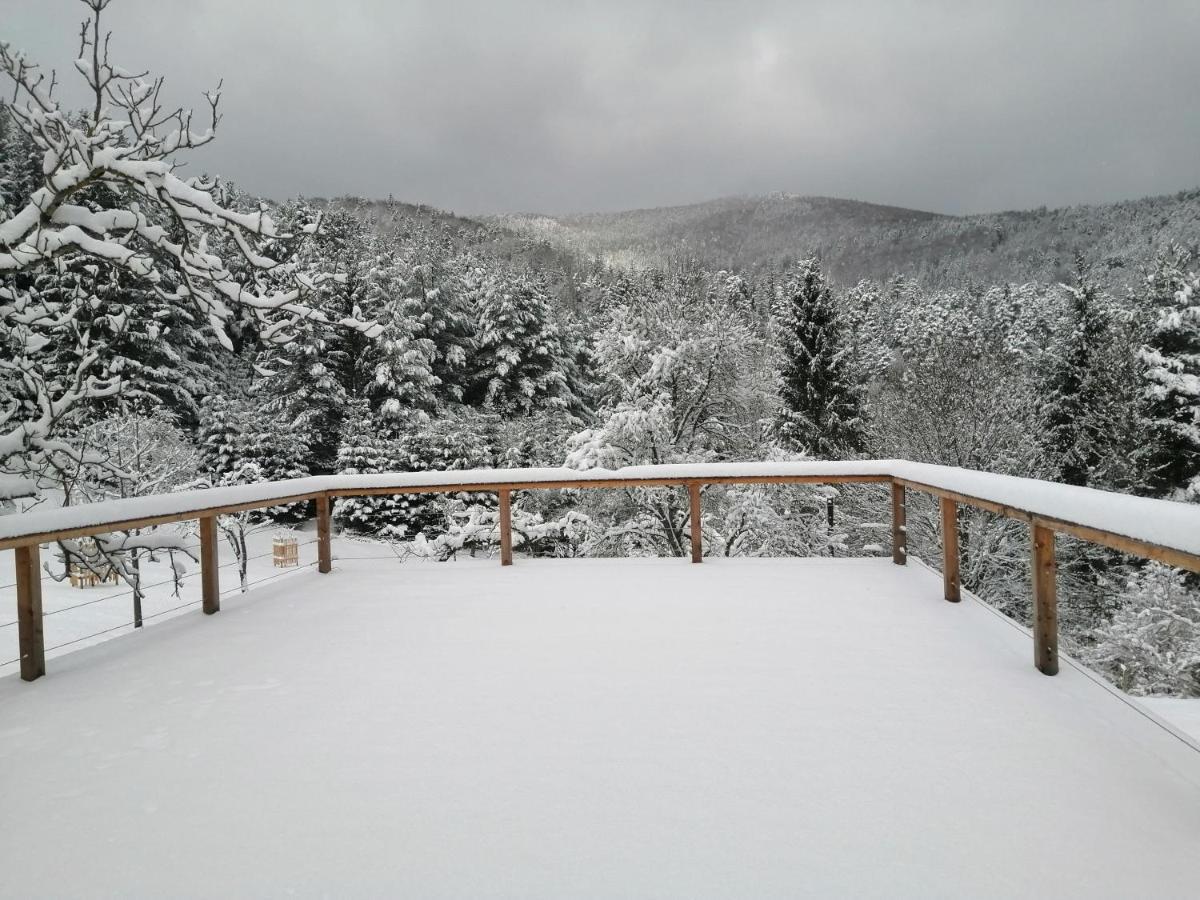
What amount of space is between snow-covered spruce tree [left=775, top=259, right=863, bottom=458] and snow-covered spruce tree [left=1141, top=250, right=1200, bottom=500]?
296 inches

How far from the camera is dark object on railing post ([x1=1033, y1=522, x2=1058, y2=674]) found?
2.97 meters

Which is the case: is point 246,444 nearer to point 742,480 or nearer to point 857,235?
point 742,480

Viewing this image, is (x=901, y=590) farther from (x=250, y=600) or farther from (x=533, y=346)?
(x=533, y=346)

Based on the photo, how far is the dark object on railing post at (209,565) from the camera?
14.4 ft

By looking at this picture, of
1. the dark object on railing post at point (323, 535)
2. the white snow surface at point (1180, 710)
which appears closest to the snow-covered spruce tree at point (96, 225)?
the dark object on railing post at point (323, 535)

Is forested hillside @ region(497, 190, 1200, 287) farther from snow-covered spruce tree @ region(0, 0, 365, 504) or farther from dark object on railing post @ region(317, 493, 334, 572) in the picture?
snow-covered spruce tree @ region(0, 0, 365, 504)

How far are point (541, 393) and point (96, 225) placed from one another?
22.6 m

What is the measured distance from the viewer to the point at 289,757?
2.33 m

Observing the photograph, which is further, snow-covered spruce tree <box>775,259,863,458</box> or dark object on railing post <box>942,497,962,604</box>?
snow-covered spruce tree <box>775,259,863,458</box>

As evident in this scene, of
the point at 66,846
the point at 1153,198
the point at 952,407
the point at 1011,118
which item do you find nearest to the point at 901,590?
the point at 66,846

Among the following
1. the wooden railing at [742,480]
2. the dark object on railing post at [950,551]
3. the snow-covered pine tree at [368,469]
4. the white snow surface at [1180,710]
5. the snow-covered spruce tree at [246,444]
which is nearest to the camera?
the wooden railing at [742,480]

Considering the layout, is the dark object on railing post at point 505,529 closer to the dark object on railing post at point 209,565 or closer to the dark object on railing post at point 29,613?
the dark object on railing post at point 209,565

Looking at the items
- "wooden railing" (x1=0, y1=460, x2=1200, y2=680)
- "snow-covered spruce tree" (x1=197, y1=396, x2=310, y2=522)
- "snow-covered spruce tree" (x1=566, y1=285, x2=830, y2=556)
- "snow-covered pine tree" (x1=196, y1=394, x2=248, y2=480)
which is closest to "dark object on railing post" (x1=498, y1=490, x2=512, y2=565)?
"wooden railing" (x1=0, y1=460, x2=1200, y2=680)

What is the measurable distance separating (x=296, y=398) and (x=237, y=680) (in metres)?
22.4
